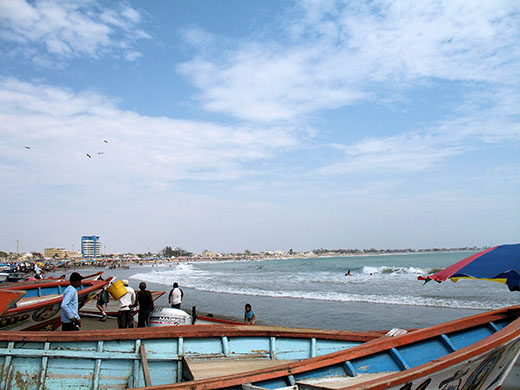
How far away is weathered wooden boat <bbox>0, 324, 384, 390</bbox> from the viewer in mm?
5348

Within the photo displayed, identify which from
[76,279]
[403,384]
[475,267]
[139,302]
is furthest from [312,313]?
[403,384]

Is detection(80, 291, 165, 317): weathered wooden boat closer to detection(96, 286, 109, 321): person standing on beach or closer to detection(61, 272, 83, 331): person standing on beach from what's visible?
detection(96, 286, 109, 321): person standing on beach

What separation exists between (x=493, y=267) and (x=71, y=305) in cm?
801

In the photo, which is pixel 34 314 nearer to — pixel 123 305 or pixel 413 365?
pixel 123 305

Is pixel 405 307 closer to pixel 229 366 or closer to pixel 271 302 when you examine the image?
pixel 271 302

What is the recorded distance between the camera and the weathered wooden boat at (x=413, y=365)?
4055mm

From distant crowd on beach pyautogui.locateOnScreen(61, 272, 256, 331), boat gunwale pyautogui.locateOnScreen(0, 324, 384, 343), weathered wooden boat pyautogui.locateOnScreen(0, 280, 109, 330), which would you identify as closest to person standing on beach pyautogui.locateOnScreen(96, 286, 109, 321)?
distant crowd on beach pyautogui.locateOnScreen(61, 272, 256, 331)

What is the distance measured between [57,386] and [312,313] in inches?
626

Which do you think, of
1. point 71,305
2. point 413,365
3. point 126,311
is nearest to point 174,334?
point 71,305

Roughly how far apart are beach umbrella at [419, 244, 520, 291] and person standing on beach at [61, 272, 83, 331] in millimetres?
6942

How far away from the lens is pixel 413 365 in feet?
17.9

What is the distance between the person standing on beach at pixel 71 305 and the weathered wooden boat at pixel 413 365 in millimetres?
3939

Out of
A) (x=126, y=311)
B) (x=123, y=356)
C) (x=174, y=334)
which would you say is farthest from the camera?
(x=126, y=311)

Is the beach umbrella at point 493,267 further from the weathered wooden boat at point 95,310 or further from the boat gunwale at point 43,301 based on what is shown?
the weathered wooden boat at point 95,310
